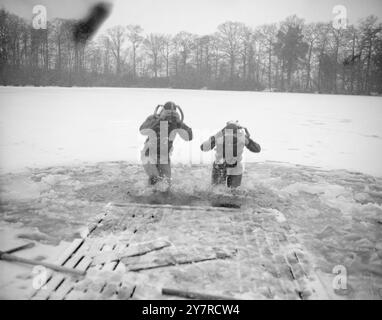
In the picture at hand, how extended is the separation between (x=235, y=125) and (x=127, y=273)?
329 centimetres

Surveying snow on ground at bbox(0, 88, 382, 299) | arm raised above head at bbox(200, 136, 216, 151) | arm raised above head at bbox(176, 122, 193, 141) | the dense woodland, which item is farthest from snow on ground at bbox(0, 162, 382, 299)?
the dense woodland

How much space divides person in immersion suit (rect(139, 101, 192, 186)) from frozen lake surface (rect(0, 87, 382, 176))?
2188mm

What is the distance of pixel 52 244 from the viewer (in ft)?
12.1

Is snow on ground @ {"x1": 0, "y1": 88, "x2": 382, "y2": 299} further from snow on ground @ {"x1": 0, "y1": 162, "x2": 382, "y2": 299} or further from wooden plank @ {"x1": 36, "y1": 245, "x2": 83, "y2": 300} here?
wooden plank @ {"x1": 36, "y1": 245, "x2": 83, "y2": 300}

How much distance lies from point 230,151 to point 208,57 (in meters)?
45.5

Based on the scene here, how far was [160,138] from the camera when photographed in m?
5.56

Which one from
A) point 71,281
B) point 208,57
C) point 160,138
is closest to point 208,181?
point 160,138

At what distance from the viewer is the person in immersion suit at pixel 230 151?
5590 millimetres

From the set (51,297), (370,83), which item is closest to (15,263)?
(51,297)

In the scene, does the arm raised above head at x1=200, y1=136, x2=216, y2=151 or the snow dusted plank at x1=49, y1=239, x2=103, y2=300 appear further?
the arm raised above head at x1=200, y1=136, x2=216, y2=151

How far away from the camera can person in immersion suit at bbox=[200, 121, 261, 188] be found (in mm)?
5590

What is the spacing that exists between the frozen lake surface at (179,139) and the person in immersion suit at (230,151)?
7.18 feet

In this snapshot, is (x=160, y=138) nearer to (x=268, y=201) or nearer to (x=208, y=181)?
(x=208, y=181)
